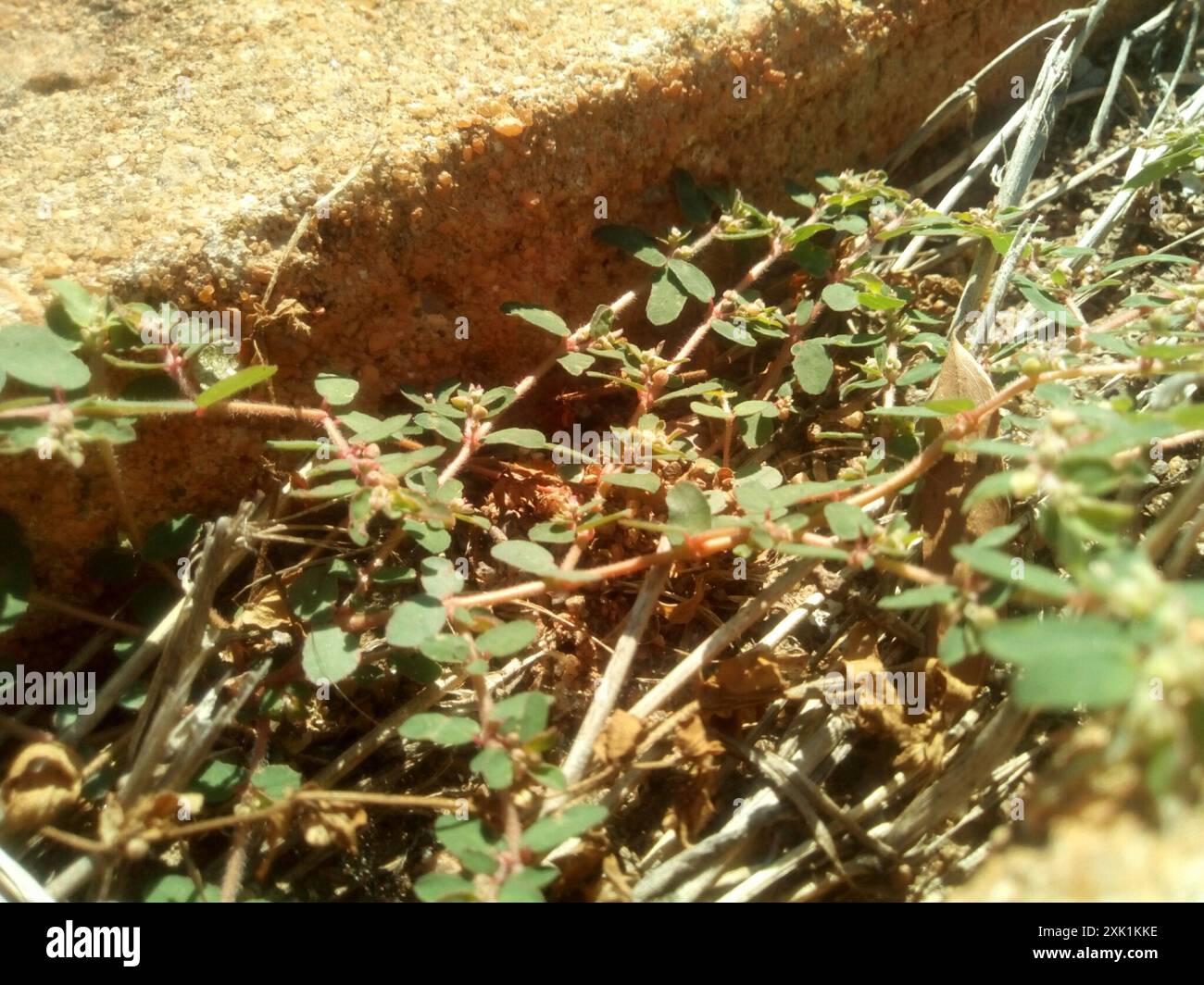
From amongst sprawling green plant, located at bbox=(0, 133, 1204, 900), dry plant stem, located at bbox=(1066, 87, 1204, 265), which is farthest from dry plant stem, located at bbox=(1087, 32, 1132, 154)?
sprawling green plant, located at bbox=(0, 133, 1204, 900)

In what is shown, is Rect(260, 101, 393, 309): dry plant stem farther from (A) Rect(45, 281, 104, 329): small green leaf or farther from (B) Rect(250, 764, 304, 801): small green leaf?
(B) Rect(250, 764, 304, 801): small green leaf

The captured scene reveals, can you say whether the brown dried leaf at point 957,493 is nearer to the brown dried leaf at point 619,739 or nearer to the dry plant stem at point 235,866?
the brown dried leaf at point 619,739

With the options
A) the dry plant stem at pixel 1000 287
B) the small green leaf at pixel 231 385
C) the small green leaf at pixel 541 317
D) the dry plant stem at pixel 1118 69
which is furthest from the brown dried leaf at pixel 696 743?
the dry plant stem at pixel 1118 69

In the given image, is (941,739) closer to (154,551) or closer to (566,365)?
(566,365)

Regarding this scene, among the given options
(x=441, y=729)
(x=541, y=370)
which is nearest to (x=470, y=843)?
(x=441, y=729)
